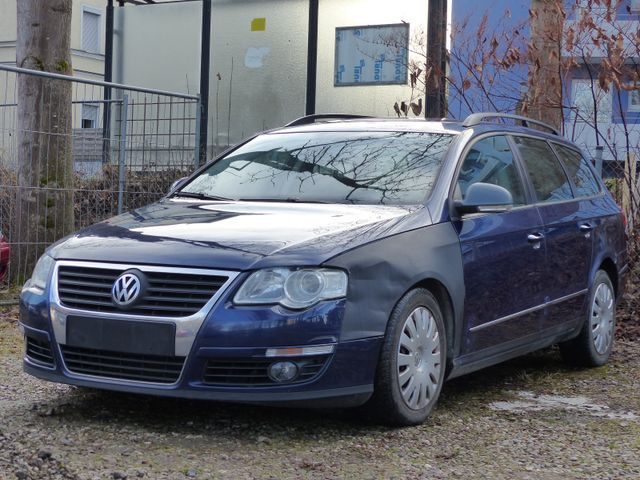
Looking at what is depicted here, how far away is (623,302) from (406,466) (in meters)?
5.08

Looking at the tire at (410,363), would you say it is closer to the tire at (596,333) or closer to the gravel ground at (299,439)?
the gravel ground at (299,439)

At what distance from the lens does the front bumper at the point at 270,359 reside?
14.9 ft

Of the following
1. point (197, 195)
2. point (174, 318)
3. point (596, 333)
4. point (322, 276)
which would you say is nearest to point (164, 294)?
point (174, 318)

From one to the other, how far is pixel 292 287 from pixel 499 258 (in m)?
1.62

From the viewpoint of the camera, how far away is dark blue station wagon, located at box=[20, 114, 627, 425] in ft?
15.2

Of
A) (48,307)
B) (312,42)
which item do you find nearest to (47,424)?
(48,307)

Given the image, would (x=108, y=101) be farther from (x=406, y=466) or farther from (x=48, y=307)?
(x=406, y=466)

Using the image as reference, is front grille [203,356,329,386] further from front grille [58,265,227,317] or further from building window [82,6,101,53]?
building window [82,6,101,53]

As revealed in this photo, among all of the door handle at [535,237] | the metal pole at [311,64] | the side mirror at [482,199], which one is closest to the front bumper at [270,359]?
the side mirror at [482,199]

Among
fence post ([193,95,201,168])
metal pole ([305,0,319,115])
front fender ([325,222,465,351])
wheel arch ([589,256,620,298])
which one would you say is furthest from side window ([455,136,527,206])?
metal pole ([305,0,319,115])

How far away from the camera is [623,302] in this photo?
29.6 ft

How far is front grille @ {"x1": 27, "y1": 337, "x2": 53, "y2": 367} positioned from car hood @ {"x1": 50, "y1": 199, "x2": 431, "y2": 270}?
1.38 ft

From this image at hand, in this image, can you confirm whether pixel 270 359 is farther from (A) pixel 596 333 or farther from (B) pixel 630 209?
(B) pixel 630 209

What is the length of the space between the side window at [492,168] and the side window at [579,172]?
958 millimetres
